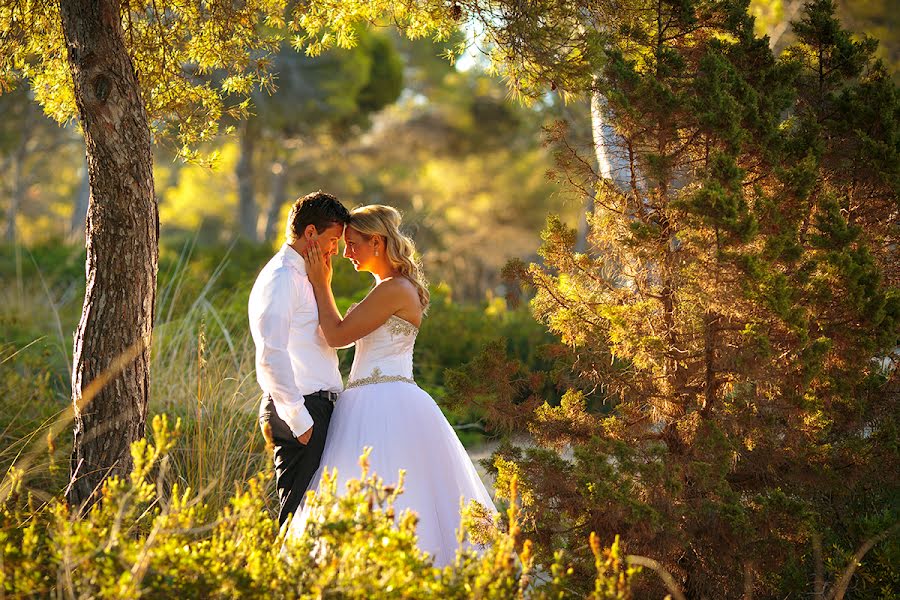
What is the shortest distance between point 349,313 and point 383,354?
272mm

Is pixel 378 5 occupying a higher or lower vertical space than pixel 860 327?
higher

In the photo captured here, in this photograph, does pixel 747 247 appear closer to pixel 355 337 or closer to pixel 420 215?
pixel 355 337

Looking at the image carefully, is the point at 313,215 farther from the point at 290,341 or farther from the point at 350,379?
the point at 350,379

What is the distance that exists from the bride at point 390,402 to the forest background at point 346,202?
27 cm

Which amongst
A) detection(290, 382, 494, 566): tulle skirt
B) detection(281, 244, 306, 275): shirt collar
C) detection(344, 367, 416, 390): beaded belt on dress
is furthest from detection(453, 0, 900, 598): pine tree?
detection(281, 244, 306, 275): shirt collar

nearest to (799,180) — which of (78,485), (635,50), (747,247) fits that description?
(747,247)

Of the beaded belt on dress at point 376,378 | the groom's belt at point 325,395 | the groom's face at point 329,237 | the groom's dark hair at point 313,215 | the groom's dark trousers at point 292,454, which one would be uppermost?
the groom's dark hair at point 313,215

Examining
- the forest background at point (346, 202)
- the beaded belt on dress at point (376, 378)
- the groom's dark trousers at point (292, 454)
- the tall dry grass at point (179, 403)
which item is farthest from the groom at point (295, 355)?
the forest background at point (346, 202)

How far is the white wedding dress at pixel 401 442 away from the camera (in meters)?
4.16

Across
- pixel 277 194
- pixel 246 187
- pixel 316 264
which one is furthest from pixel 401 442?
pixel 277 194

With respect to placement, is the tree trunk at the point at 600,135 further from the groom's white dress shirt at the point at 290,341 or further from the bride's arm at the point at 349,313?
the groom's white dress shirt at the point at 290,341

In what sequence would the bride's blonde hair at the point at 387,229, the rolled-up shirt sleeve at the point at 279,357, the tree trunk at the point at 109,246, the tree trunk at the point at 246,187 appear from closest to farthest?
the tree trunk at the point at 109,246, the rolled-up shirt sleeve at the point at 279,357, the bride's blonde hair at the point at 387,229, the tree trunk at the point at 246,187

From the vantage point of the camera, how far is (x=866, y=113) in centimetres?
381

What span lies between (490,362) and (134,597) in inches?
75.6
